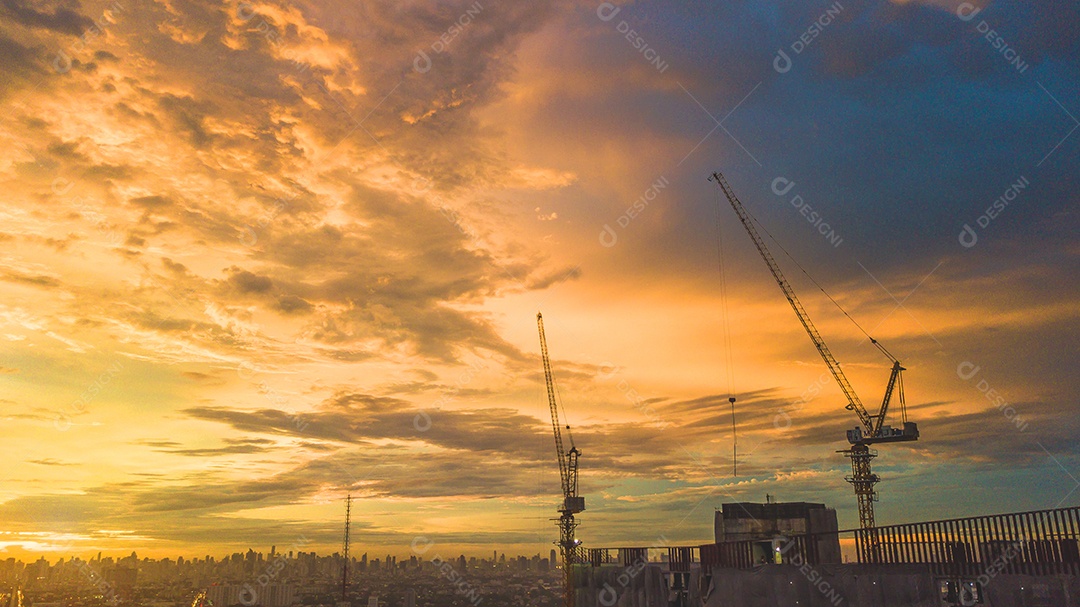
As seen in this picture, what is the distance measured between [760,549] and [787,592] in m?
35.3

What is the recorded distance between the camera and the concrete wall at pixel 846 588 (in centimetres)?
2731

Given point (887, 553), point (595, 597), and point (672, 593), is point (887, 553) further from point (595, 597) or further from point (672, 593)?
point (595, 597)

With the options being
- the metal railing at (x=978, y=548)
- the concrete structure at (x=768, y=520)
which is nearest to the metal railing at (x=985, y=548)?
the metal railing at (x=978, y=548)

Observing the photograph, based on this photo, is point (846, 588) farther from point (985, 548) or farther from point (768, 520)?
point (768, 520)

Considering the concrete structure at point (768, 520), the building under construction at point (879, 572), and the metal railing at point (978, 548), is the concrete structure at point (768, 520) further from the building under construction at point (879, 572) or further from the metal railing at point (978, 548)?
the metal railing at point (978, 548)

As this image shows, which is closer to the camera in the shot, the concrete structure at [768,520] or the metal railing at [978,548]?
the metal railing at [978,548]

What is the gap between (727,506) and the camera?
8181 cm

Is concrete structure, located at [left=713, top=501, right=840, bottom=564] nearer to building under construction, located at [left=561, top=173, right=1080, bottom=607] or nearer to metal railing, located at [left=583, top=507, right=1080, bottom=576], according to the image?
building under construction, located at [left=561, top=173, right=1080, bottom=607]

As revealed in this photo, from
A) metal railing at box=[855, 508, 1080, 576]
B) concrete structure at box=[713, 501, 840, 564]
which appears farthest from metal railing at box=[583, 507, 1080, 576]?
concrete structure at box=[713, 501, 840, 564]

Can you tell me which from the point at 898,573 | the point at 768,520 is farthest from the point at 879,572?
the point at 768,520

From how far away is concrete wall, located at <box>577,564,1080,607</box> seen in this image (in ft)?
89.6

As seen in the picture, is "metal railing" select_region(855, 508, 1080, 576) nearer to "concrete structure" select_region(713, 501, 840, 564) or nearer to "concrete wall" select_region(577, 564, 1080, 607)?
"concrete wall" select_region(577, 564, 1080, 607)

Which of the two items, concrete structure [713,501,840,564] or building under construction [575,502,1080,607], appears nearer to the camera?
building under construction [575,502,1080,607]

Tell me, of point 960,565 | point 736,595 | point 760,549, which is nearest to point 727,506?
point 760,549
